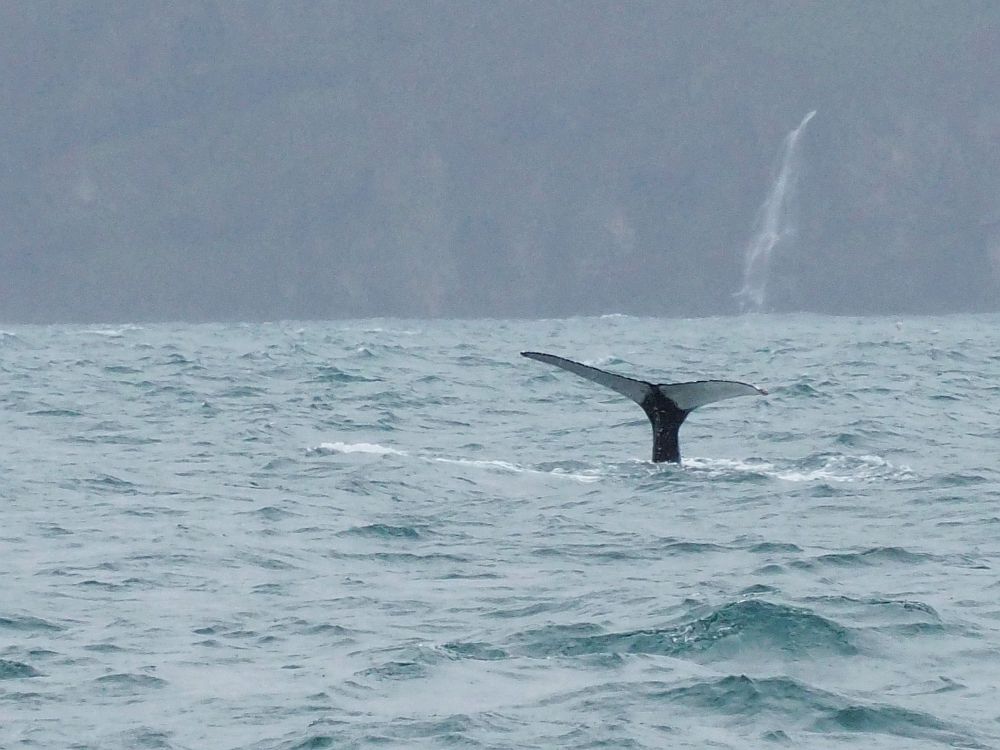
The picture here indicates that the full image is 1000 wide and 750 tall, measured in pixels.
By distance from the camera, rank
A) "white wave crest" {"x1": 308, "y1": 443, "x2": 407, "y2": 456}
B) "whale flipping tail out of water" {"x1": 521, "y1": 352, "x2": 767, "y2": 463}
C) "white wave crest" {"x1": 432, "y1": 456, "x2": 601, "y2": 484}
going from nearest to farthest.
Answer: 1. "whale flipping tail out of water" {"x1": 521, "y1": 352, "x2": 767, "y2": 463}
2. "white wave crest" {"x1": 432, "y1": 456, "x2": 601, "y2": 484}
3. "white wave crest" {"x1": 308, "y1": 443, "x2": 407, "y2": 456}

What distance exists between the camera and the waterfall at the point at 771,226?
399 feet

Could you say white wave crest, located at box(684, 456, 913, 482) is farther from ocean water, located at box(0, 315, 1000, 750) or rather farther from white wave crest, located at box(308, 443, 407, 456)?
white wave crest, located at box(308, 443, 407, 456)

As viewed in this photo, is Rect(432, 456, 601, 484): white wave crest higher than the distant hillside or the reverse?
the reverse

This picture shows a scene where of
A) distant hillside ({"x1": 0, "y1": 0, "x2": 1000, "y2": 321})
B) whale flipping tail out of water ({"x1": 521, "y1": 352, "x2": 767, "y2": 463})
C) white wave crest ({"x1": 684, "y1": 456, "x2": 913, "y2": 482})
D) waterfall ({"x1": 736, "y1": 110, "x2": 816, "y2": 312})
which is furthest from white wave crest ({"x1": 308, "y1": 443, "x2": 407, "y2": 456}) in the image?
waterfall ({"x1": 736, "y1": 110, "x2": 816, "y2": 312})

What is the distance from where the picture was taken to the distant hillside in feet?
409

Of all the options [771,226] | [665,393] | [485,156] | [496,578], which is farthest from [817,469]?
[485,156]

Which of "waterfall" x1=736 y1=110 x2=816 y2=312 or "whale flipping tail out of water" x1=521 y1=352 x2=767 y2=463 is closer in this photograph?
"whale flipping tail out of water" x1=521 y1=352 x2=767 y2=463

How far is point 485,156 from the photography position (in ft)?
452

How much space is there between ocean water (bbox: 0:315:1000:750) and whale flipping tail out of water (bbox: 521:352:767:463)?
41 centimetres

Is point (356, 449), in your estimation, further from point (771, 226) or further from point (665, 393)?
point (771, 226)

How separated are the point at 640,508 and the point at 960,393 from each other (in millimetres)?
17308

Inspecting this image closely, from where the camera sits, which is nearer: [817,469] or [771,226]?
[817,469]

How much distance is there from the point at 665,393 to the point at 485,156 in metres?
118

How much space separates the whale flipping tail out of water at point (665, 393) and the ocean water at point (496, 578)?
41 cm
